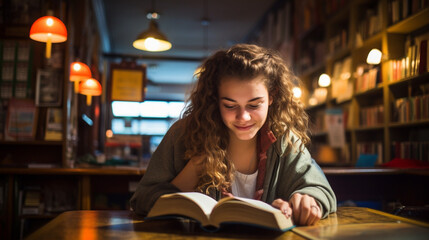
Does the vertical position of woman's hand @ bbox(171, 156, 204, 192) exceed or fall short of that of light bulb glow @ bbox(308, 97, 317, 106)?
it falls short

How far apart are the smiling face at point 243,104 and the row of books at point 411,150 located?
2462 mm

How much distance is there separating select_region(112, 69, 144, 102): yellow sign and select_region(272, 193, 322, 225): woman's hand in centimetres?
358

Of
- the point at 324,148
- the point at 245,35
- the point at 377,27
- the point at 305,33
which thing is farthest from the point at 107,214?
the point at 245,35

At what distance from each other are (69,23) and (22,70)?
734 mm

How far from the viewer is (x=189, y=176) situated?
1.57 metres

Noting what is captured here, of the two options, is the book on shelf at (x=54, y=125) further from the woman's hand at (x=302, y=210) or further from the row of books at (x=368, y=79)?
the woman's hand at (x=302, y=210)

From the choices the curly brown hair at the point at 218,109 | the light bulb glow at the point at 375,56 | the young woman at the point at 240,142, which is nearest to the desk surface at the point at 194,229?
the young woman at the point at 240,142

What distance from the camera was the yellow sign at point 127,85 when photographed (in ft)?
15.3

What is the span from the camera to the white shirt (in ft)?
5.42

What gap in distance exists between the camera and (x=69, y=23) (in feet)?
15.2

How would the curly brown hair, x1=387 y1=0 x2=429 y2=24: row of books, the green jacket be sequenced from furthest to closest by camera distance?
x1=387 y1=0 x2=429 y2=24: row of books → the curly brown hair → the green jacket

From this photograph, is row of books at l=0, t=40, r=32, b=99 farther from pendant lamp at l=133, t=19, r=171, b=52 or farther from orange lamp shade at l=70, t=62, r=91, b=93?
pendant lamp at l=133, t=19, r=171, b=52

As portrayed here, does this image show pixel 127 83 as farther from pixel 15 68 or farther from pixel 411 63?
pixel 411 63

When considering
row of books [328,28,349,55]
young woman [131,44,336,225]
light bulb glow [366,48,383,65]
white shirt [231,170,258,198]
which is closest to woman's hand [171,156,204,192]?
young woman [131,44,336,225]
